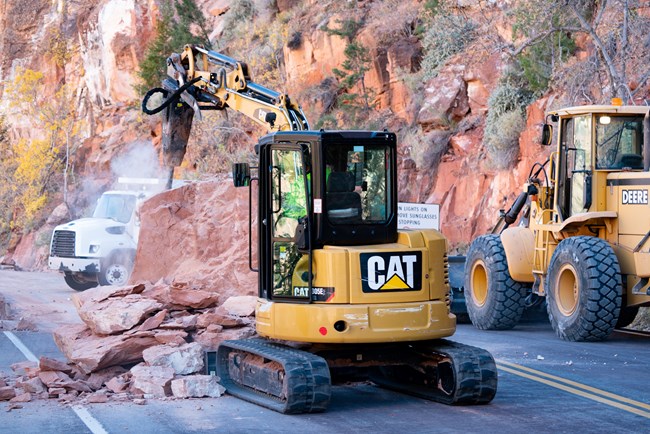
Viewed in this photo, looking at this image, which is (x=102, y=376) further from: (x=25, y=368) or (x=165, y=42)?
(x=165, y=42)

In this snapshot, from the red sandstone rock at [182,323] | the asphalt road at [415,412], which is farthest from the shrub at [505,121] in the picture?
the red sandstone rock at [182,323]

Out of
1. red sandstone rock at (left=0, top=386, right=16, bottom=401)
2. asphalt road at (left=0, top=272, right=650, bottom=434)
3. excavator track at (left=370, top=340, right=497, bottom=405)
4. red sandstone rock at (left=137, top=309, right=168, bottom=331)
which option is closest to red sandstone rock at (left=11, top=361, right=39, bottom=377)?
red sandstone rock at (left=0, top=386, right=16, bottom=401)

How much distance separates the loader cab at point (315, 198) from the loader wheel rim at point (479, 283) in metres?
7.85

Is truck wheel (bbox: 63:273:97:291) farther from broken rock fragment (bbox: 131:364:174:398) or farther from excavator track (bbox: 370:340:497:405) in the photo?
excavator track (bbox: 370:340:497:405)

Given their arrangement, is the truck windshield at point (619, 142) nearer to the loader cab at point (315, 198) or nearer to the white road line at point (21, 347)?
the loader cab at point (315, 198)

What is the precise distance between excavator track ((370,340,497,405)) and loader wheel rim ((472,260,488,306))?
6917mm

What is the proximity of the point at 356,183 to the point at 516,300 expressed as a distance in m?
7.79

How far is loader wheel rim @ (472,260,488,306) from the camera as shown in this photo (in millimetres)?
18297

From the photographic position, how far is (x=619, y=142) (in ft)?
52.1

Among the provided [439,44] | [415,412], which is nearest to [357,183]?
[415,412]

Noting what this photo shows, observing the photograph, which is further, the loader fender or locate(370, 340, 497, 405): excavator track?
the loader fender

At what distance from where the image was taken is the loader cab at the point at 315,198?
1042 centimetres

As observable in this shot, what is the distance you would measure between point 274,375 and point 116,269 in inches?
666

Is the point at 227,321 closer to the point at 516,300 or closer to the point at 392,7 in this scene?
the point at 516,300
